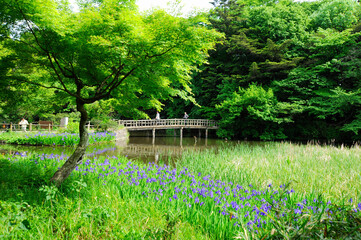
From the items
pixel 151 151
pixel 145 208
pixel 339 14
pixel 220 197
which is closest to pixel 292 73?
pixel 339 14

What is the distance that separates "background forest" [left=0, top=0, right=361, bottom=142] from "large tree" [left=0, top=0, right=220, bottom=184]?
11.9 meters

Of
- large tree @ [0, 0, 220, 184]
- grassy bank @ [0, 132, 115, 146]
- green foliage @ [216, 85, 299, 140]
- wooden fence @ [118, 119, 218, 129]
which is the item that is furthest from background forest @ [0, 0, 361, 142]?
large tree @ [0, 0, 220, 184]

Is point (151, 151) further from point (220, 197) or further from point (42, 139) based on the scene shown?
point (220, 197)

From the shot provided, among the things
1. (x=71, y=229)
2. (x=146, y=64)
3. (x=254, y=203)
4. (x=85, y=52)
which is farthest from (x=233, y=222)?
(x=85, y=52)

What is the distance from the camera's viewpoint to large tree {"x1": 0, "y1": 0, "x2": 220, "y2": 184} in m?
3.22

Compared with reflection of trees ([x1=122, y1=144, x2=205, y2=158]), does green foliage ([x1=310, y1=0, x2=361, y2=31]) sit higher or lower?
higher

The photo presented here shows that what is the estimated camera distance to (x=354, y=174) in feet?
18.3

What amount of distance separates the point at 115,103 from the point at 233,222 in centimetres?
354

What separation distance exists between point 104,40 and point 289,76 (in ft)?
70.3

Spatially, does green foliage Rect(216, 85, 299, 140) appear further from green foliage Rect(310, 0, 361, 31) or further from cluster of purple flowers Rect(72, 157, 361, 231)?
cluster of purple flowers Rect(72, 157, 361, 231)

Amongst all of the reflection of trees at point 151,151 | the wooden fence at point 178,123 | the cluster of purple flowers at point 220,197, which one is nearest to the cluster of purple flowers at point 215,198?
the cluster of purple flowers at point 220,197

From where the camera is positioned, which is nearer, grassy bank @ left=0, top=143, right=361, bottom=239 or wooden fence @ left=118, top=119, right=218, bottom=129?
grassy bank @ left=0, top=143, right=361, bottom=239

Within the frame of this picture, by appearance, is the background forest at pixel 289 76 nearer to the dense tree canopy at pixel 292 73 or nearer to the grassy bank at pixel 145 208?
the dense tree canopy at pixel 292 73

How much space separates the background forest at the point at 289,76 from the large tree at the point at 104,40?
39.1 feet
